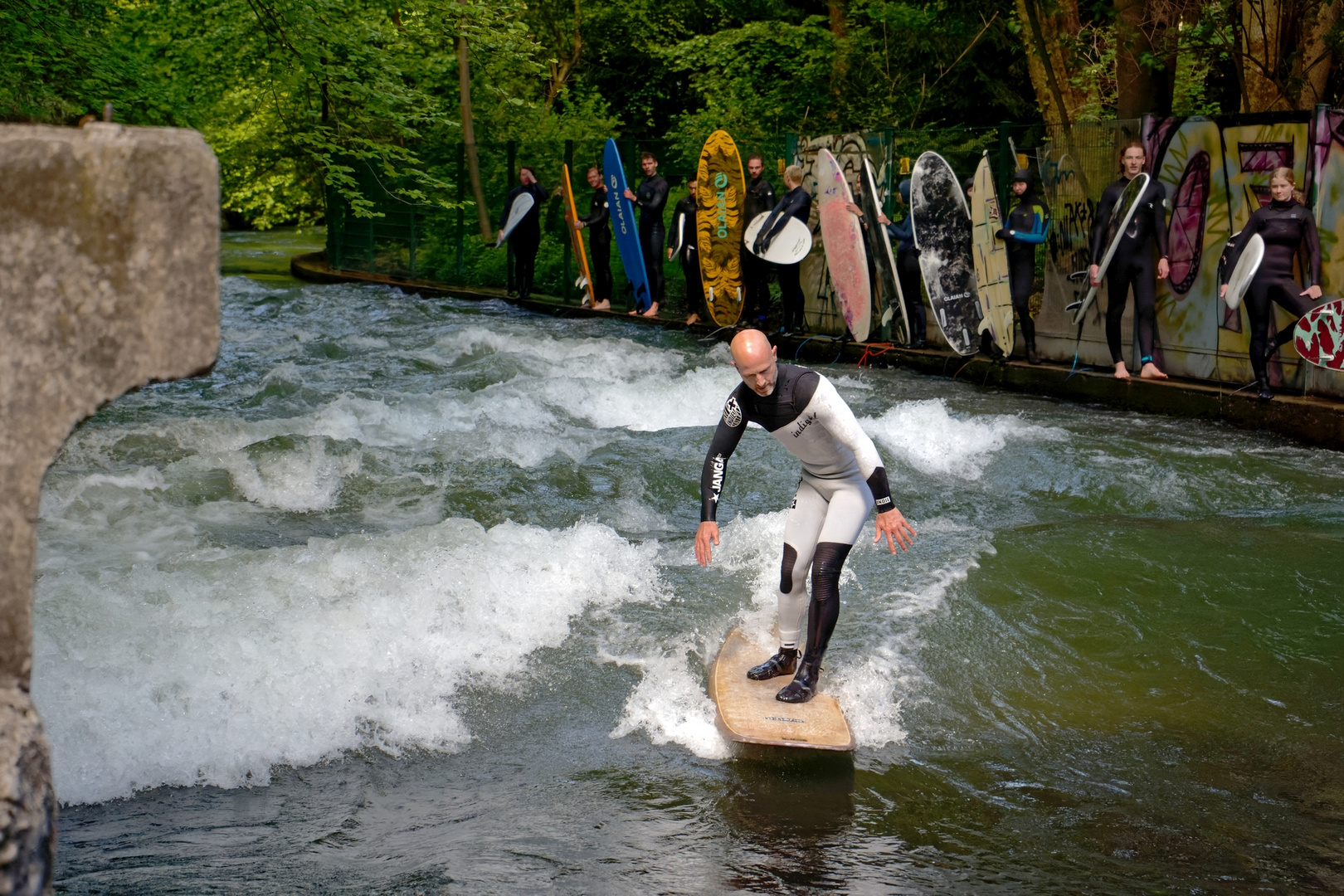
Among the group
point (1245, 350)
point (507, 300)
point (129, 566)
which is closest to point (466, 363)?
point (507, 300)

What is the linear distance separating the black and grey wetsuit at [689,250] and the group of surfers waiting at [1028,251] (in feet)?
0.05

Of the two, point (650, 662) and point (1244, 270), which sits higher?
point (1244, 270)

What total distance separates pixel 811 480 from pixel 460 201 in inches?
636

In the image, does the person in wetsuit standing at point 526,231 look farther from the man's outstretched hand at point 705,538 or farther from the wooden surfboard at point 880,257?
the man's outstretched hand at point 705,538

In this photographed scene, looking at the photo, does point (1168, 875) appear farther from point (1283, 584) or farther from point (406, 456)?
point (406, 456)

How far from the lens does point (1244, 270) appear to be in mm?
10523

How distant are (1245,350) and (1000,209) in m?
3.01

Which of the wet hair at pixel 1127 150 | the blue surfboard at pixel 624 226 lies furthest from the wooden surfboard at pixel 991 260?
the blue surfboard at pixel 624 226

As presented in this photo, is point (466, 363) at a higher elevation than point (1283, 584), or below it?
higher

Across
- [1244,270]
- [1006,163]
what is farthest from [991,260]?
[1244,270]

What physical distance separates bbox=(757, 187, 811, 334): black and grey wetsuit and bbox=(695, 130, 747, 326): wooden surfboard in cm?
56

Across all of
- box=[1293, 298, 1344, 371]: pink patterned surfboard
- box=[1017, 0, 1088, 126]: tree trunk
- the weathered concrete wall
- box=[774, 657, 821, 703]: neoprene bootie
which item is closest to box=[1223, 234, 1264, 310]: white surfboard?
box=[1293, 298, 1344, 371]: pink patterned surfboard

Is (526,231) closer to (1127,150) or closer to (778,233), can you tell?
(778,233)

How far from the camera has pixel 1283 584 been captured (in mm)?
7555
